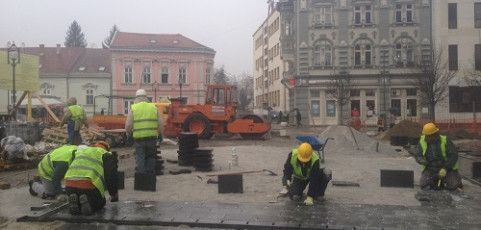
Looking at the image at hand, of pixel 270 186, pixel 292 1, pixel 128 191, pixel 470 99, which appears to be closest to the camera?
pixel 128 191

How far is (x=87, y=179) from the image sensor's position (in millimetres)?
7090

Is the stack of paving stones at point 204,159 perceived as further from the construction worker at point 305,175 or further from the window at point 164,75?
the window at point 164,75

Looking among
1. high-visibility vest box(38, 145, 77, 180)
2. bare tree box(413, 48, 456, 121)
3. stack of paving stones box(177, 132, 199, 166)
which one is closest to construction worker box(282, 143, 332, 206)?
high-visibility vest box(38, 145, 77, 180)

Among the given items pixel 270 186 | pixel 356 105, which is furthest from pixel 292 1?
pixel 270 186

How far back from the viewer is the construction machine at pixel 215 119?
23859mm

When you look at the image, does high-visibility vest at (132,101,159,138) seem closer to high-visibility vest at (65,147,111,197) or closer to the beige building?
high-visibility vest at (65,147,111,197)

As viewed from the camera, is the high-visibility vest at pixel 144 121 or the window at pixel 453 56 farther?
the window at pixel 453 56

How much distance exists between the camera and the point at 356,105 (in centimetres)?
4003

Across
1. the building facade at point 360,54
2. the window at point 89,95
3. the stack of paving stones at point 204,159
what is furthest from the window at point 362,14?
the stack of paving stones at point 204,159

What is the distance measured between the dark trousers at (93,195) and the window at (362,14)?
35.6m

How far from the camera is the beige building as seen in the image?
186 ft

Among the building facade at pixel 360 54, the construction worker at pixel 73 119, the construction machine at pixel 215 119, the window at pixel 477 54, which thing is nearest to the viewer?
the construction worker at pixel 73 119

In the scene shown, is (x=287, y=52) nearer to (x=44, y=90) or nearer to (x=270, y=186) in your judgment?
(x=44, y=90)

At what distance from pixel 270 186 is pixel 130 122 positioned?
3037mm
